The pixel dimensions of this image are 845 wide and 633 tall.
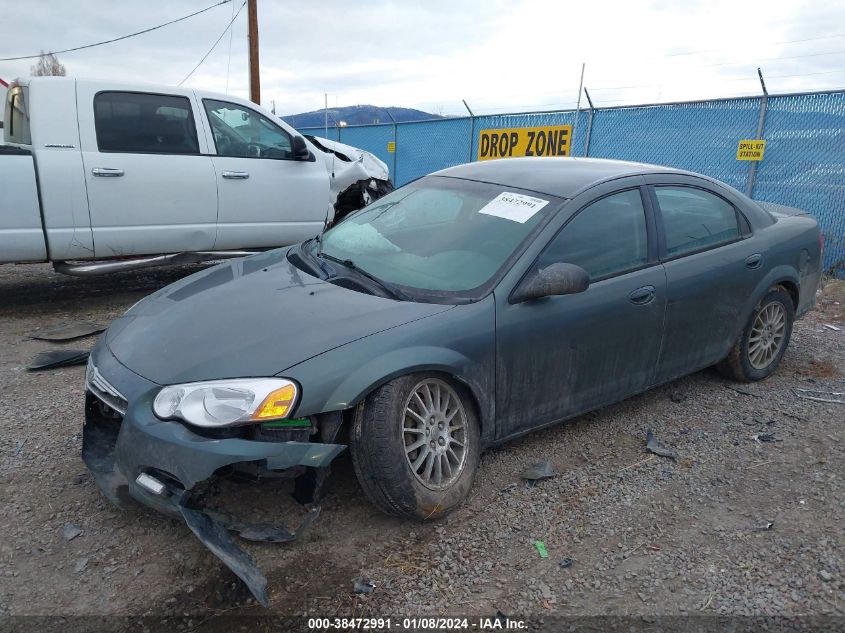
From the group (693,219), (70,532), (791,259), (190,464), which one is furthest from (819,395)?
(70,532)

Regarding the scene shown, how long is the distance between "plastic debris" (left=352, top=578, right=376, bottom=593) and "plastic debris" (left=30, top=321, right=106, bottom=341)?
12.4ft

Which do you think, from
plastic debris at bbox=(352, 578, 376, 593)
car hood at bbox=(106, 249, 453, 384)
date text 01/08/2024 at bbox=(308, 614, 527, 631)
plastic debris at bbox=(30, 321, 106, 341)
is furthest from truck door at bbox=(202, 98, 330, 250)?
date text 01/08/2024 at bbox=(308, 614, 527, 631)

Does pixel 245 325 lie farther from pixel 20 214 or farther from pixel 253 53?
pixel 253 53

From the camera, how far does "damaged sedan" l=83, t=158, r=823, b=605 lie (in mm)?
2467

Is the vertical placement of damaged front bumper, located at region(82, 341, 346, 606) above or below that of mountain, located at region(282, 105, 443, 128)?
below

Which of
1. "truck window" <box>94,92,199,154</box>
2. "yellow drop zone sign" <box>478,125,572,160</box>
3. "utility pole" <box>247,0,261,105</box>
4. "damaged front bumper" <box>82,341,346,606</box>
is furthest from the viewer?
"utility pole" <box>247,0,261,105</box>

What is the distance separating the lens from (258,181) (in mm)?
6570

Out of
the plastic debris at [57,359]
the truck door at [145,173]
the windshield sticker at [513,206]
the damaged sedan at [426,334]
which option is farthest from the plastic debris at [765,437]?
the truck door at [145,173]

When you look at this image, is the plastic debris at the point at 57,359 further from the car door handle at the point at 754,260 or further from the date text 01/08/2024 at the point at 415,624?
the car door handle at the point at 754,260

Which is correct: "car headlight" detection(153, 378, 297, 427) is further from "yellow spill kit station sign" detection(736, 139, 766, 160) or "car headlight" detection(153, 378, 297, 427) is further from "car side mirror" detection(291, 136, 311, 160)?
"yellow spill kit station sign" detection(736, 139, 766, 160)

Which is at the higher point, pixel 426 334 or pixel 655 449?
pixel 426 334

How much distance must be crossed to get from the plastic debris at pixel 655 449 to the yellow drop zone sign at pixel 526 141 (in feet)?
27.3

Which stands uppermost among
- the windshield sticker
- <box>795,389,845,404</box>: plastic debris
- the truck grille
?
the windshield sticker

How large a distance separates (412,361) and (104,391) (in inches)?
52.5
